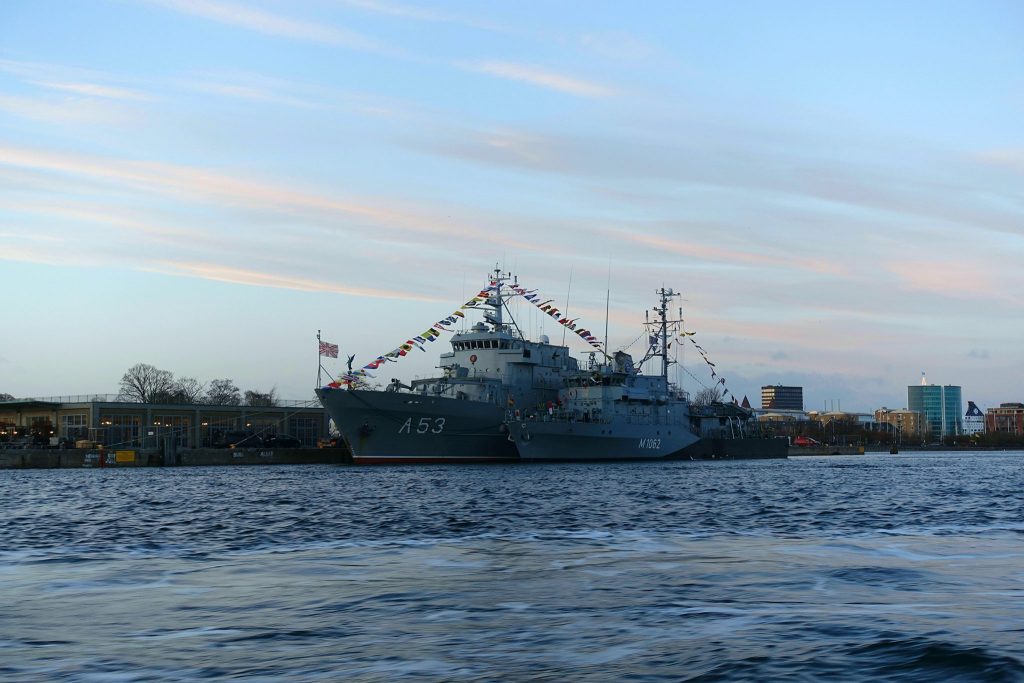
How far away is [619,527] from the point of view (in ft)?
72.3

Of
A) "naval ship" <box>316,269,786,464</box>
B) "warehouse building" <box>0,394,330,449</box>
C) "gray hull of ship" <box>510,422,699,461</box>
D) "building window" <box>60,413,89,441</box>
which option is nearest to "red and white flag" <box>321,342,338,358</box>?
"naval ship" <box>316,269,786,464</box>

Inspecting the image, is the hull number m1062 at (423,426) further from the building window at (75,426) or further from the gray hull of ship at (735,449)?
the building window at (75,426)

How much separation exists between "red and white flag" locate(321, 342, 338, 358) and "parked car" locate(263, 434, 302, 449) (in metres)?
24.2

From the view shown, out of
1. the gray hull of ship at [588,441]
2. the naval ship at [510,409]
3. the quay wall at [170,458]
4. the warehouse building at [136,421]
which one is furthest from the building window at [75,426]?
the gray hull of ship at [588,441]

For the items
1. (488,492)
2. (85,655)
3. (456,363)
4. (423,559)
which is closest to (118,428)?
(456,363)

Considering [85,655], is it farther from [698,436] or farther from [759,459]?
[759,459]

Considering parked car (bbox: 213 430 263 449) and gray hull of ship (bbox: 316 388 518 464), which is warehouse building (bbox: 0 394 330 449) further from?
gray hull of ship (bbox: 316 388 518 464)

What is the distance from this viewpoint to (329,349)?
186 ft

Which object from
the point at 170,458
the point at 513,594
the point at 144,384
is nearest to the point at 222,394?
the point at 144,384

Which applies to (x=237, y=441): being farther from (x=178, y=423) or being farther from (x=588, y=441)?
(x=588, y=441)

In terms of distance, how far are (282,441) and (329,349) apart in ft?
88.9

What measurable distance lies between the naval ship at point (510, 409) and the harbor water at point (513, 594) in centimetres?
3105

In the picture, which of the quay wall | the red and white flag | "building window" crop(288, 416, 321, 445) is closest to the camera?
the red and white flag

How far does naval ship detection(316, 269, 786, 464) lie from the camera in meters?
58.6
